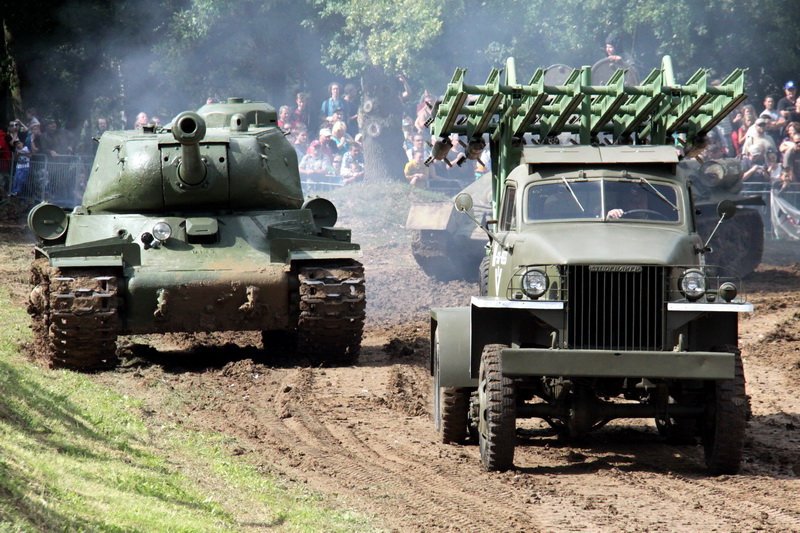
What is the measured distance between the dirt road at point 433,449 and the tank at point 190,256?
1.84 feet

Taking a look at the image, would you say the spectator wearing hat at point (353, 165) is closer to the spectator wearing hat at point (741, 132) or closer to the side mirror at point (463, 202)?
the spectator wearing hat at point (741, 132)

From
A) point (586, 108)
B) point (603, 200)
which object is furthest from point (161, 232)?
point (603, 200)

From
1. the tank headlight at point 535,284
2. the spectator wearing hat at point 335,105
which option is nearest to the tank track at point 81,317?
the tank headlight at point 535,284

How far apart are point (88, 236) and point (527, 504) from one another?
7.71 metres

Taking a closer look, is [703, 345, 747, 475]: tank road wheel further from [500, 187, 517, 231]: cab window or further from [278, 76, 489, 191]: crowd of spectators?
[278, 76, 489, 191]: crowd of spectators

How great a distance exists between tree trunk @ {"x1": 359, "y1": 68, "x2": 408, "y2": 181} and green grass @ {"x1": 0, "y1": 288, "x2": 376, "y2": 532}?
23.0 metres

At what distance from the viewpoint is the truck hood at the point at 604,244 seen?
27.0ft

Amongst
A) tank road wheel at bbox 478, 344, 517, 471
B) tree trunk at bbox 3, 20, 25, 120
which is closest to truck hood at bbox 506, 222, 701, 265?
tank road wheel at bbox 478, 344, 517, 471

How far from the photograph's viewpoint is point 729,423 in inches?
320

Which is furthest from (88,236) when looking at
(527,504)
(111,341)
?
(527,504)

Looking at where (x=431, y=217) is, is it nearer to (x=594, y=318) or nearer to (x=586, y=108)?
(x=586, y=108)

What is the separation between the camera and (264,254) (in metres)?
13.3

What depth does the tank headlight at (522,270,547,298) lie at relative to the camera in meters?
8.23

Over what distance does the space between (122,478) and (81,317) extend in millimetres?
5867
